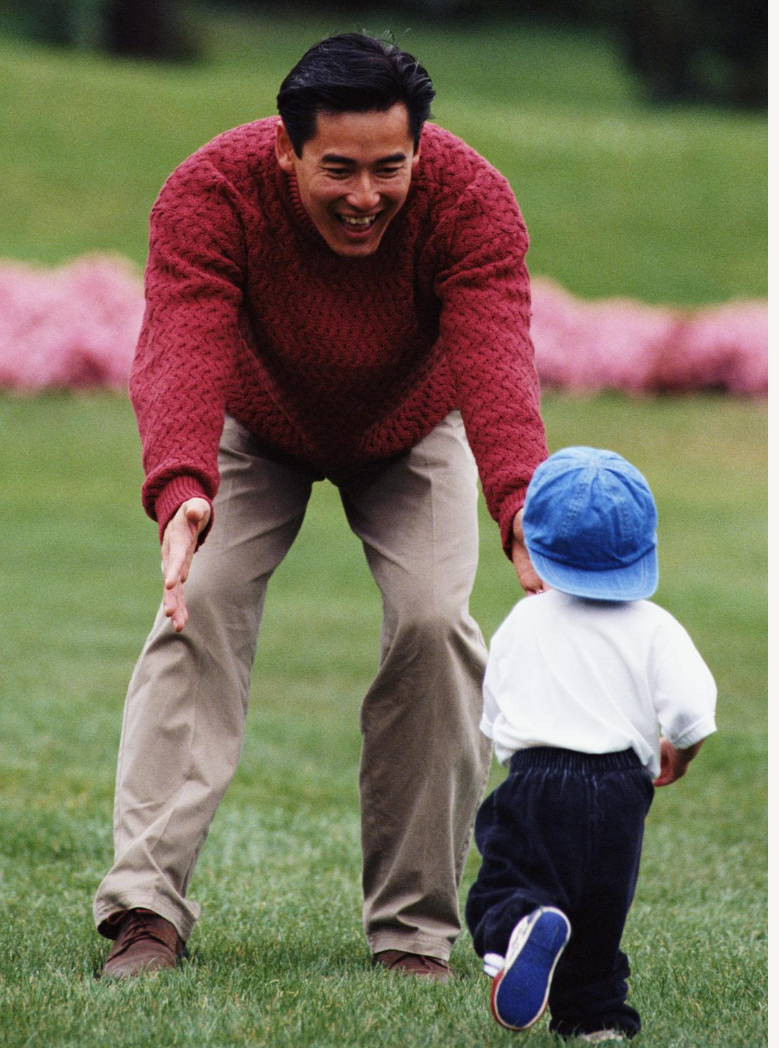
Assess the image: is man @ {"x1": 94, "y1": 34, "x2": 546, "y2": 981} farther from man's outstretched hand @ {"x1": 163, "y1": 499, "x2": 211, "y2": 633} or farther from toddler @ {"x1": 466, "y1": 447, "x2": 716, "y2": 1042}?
toddler @ {"x1": 466, "y1": 447, "x2": 716, "y2": 1042}

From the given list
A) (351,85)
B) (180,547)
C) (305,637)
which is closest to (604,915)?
(180,547)

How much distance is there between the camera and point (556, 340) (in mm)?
15961

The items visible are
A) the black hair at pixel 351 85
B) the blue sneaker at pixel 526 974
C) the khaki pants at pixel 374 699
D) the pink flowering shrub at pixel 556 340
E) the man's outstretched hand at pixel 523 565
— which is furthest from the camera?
the pink flowering shrub at pixel 556 340

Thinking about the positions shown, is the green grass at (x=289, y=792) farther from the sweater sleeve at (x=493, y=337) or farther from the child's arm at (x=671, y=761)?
the sweater sleeve at (x=493, y=337)

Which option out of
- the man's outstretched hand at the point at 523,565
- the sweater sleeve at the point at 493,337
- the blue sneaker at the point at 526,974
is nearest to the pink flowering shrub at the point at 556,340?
the sweater sleeve at the point at 493,337

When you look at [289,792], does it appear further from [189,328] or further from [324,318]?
[189,328]

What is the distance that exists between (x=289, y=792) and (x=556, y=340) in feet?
33.4

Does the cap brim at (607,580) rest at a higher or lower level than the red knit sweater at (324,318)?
lower

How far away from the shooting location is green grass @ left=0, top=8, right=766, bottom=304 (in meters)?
19.4

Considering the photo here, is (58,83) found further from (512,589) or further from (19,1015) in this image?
(19,1015)

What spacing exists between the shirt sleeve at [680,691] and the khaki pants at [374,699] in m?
0.84

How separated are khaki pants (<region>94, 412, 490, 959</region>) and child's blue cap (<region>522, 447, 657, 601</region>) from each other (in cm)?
75

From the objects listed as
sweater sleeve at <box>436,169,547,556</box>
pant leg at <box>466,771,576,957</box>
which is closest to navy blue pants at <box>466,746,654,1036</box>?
pant leg at <box>466,771,576,957</box>

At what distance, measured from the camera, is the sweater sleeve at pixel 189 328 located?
3.45m
